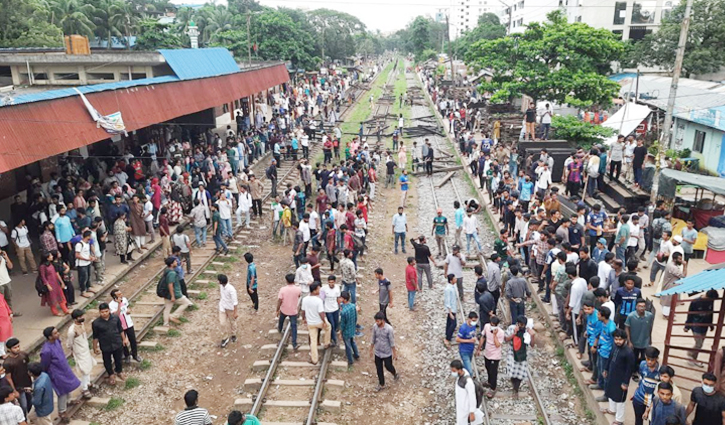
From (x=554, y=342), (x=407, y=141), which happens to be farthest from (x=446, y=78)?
(x=554, y=342)

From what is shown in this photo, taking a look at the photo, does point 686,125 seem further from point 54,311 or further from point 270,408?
point 54,311

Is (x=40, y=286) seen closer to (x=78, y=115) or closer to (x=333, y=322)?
(x=78, y=115)

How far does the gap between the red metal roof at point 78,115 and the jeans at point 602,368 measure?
1050 cm

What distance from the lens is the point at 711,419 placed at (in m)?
6.32

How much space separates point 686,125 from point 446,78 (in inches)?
1464

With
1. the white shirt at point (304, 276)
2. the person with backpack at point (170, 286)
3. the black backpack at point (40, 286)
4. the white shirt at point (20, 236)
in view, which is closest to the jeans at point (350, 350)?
the white shirt at point (304, 276)

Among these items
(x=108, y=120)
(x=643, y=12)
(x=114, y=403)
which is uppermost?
(x=643, y=12)

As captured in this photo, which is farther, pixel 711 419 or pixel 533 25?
pixel 533 25

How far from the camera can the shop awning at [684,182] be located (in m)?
12.0

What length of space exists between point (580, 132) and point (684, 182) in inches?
416

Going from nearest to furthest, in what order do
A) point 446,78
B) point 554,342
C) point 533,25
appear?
point 554,342, point 533,25, point 446,78

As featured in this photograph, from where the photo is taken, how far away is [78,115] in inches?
501

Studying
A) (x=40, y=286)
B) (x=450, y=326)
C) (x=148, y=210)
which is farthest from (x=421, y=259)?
(x=40, y=286)

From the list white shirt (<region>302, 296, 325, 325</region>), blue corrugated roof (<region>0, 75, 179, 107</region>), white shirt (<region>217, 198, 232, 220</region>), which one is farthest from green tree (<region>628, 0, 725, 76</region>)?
white shirt (<region>302, 296, 325, 325</region>)
